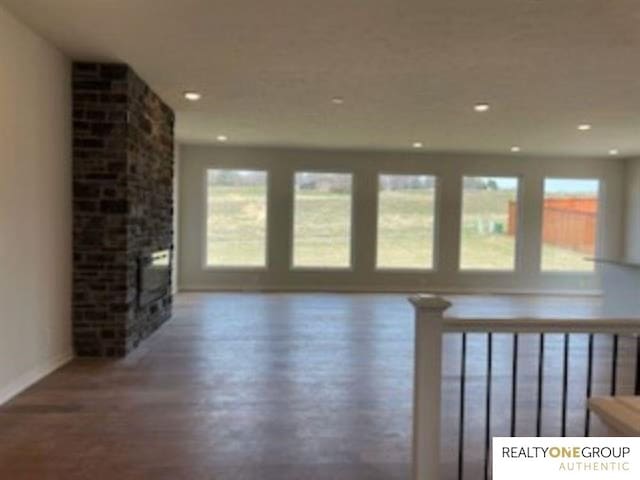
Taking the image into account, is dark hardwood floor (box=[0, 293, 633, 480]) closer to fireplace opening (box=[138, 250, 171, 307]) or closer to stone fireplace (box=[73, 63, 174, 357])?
stone fireplace (box=[73, 63, 174, 357])

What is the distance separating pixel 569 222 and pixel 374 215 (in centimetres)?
386

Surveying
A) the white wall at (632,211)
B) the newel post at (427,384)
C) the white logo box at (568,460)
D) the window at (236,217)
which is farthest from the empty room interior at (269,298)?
the white wall at (632,211)

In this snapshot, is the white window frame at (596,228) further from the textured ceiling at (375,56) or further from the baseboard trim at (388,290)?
the textured ceiling at (375,56)

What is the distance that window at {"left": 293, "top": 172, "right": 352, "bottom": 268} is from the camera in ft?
32.3

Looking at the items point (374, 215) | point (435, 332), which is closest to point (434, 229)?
point (374, 215)

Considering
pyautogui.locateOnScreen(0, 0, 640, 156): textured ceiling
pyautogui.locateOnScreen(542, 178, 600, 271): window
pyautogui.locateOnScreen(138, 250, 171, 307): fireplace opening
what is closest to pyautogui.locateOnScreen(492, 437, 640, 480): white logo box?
pyautogui.locateOnScreen(0, 0, 640, 156): textured ceiling

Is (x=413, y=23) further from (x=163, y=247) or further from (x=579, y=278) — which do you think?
(x=579, y=278)

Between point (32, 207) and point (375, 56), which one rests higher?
point (375, 56)

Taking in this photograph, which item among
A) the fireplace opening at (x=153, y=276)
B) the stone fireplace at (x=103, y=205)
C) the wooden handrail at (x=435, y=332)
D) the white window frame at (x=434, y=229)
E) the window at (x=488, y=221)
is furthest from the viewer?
the window at (x=488, y=221)

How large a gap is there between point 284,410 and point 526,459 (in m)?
1.96

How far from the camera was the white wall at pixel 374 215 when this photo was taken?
31.4 ft

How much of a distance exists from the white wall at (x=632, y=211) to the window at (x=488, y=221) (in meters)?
2.08

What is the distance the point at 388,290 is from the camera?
9.90 meters

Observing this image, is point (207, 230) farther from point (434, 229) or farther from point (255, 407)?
point (255, 407)
